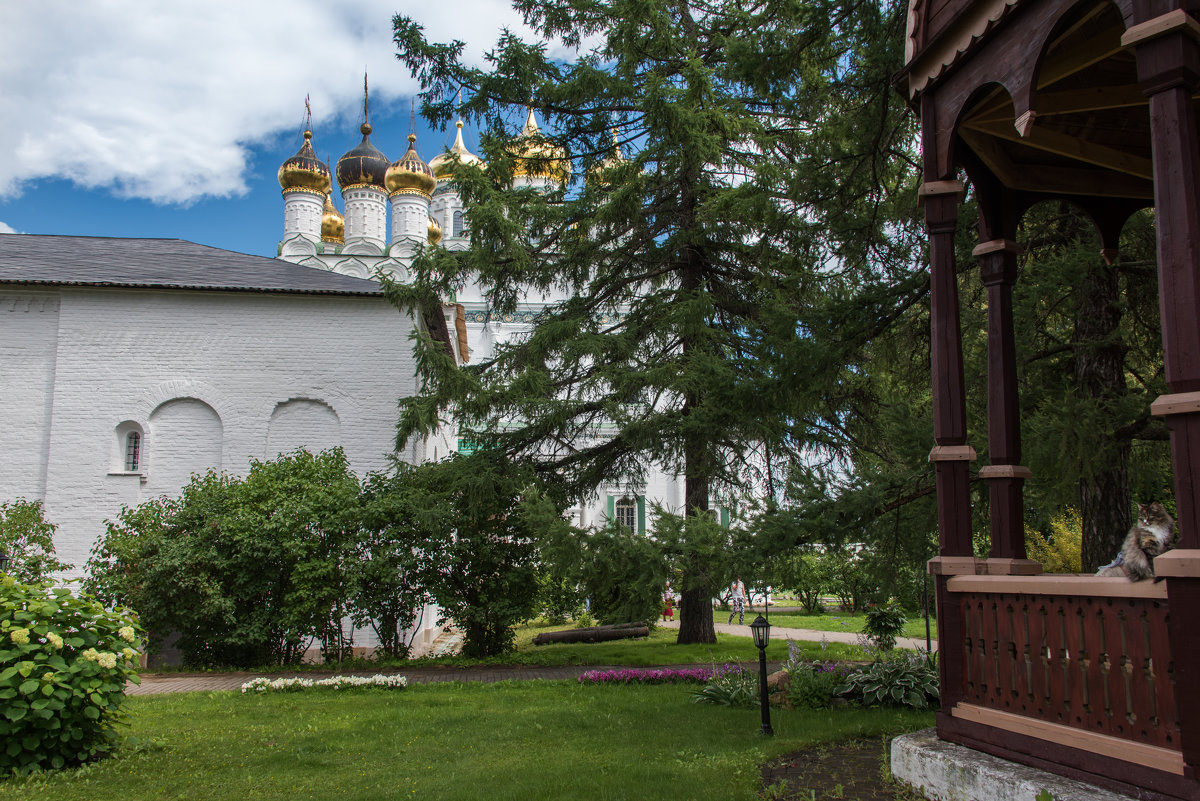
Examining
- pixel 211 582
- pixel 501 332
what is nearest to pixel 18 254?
pixel 211 582

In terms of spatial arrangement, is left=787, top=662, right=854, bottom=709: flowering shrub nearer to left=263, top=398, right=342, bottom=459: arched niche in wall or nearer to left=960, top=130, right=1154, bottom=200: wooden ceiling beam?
left=960, top=130, right=1154, bottom=200: wooden ceiling beam

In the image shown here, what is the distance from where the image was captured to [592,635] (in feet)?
62.7

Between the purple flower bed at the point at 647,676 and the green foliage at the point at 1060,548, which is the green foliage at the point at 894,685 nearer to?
the purple flower bed at the point at 647,676

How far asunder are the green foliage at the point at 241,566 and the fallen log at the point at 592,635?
5076mm

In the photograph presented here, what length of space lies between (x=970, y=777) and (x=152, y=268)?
758 inches

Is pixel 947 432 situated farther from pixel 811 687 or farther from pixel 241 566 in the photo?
pixel 241 566

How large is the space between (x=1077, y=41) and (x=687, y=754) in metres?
5.77

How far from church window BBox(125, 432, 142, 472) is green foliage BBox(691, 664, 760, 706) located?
43.2ft

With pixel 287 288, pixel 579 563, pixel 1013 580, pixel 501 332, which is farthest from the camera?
pixel 501 332

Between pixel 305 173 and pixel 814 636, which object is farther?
pixel 305 173

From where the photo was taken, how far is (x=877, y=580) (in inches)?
322

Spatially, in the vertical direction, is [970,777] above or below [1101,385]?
below

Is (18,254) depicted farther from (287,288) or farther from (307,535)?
(307,535)

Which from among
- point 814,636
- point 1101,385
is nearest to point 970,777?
point 1101,385
